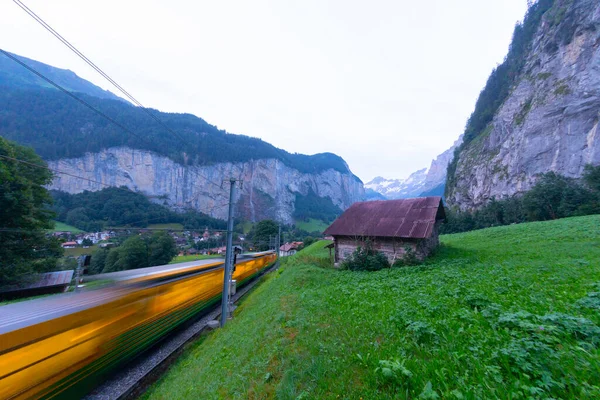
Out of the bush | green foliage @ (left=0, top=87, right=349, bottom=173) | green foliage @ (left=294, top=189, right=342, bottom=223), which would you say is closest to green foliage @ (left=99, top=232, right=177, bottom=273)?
the bush

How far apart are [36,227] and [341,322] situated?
23019 mm

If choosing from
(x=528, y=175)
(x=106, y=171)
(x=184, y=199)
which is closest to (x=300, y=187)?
(x=184, y=199)

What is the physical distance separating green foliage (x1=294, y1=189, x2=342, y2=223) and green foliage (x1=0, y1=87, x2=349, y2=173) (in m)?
45.4

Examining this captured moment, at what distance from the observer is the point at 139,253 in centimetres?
1758

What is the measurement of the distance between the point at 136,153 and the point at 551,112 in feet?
430

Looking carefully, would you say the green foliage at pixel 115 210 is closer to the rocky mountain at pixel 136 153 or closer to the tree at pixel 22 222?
the tree at pixel 22 222

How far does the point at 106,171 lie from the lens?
96.4 m

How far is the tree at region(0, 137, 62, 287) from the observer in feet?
49.4

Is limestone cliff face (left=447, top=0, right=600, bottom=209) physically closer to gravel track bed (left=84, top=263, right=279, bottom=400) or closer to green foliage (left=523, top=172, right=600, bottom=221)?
green foliage (left=523, top=172, right=600, bottom=221)

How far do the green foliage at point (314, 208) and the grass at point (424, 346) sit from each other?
137 meters

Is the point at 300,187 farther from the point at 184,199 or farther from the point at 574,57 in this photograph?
the point at 574,57

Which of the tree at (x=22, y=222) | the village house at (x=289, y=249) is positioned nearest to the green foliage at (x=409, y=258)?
the tree at (x=22, y=222)

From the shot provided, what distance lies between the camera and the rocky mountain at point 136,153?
87812 millimetres

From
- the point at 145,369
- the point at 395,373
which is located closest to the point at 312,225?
the point at 145,369
